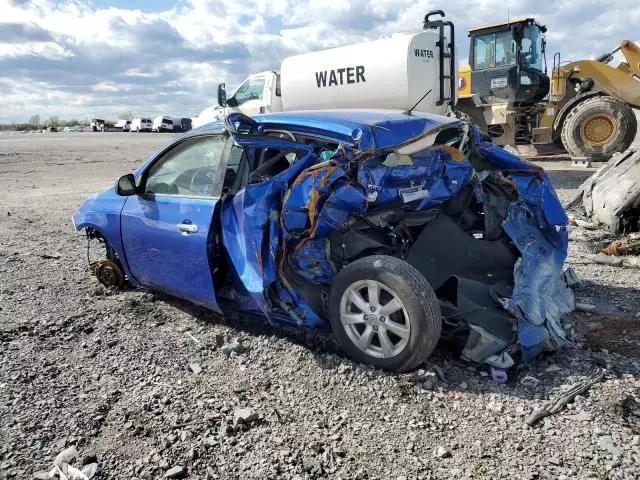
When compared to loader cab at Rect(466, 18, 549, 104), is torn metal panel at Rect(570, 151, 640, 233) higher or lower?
lower

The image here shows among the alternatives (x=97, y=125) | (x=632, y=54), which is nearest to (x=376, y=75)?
(x=632, y=54)

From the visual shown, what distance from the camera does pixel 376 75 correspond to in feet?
37.3

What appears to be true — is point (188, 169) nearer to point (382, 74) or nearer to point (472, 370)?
point (472, 370)

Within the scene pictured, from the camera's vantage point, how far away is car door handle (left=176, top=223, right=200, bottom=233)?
4.11 m

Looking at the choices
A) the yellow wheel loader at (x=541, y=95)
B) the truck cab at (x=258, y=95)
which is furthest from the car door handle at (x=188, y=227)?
the yellow wheel loader at (x=541, y=95)

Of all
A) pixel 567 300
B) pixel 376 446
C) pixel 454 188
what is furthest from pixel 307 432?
pixel 567 300

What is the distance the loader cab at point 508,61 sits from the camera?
14219 mm

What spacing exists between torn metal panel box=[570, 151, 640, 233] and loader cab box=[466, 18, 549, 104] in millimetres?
6577

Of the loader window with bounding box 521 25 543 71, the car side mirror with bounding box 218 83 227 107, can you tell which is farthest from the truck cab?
the loader window with bounding box 521 25 543 71

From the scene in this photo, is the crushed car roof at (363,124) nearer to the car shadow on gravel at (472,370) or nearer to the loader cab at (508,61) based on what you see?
the car shadow on gravel at (472,370)

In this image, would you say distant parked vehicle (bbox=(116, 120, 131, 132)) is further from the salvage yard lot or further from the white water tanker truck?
the salvage yard lot

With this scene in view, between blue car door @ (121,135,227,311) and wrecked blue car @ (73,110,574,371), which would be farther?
blue car door @ (121,135,227,311)

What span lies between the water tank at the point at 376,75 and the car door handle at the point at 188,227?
798 cm

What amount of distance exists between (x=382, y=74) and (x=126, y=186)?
7790 millimetres
